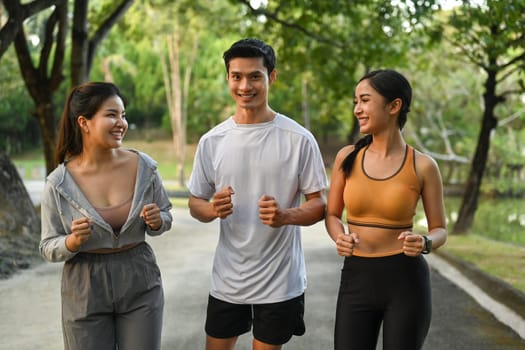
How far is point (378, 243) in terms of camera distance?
2811 mm

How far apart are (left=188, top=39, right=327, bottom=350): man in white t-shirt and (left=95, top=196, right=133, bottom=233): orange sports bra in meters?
0.39

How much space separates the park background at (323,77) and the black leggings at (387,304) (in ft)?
13.7

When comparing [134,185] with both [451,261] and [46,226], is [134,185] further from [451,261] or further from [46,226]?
[451,261]

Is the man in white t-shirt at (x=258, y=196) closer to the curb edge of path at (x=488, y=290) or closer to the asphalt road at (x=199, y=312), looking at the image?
the asphalt road at (x=199, y=312)

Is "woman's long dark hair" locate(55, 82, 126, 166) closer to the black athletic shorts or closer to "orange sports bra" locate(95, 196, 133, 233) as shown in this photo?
"orange sports bra" locate(95, 196, 133, 233)

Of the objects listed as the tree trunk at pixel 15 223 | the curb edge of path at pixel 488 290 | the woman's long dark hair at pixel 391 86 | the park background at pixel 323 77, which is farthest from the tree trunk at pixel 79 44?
the woman's long dark hair at pixel 391 86

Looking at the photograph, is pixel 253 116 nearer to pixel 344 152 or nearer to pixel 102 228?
pixel 344 152

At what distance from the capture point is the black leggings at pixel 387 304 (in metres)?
2.73

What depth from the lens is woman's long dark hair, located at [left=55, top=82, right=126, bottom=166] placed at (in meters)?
2.78

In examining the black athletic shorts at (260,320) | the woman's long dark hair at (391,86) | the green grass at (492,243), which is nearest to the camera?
the woman's long dark hair at (391,86)

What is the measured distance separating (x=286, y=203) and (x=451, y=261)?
6.24m

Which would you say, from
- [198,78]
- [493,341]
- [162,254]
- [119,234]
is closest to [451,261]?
[493,341]

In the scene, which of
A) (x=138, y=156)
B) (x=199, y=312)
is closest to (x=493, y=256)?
(x=199, y=312)

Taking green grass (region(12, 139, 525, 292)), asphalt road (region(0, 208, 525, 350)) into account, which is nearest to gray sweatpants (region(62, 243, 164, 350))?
asphalt road (region(0, 208, 525, 350))
